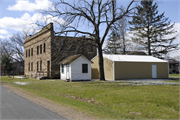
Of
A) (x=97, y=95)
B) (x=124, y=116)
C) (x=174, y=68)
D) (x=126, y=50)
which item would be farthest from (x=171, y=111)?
(x=174, y=68)

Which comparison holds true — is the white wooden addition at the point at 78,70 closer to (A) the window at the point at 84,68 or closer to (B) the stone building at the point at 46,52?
(A) the window at the point at 84,68

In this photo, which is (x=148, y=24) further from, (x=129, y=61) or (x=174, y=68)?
(x=174, y=68)

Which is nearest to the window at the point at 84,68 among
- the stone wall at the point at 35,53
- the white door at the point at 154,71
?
the stone wall at the point at 35,53

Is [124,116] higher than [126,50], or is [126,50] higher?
[126,50]

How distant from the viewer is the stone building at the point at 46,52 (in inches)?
791

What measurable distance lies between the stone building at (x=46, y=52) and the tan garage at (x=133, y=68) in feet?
12.9

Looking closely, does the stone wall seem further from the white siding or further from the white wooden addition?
the white siding

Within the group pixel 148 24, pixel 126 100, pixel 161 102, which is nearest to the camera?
pixel 161 102

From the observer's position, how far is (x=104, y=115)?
288 inches

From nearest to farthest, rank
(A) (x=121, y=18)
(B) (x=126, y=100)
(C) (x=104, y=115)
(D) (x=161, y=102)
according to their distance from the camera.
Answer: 1. (C) (x=104, y=115)
2. (D) (x=161, y=102)
3. (B) (x=126, y=100)
4. (A) (x=121, y=18)

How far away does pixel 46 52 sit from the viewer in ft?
99.5

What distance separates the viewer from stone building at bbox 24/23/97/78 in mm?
20094

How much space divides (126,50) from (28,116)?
40.9 m

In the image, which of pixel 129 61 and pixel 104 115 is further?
pixel 129 61
